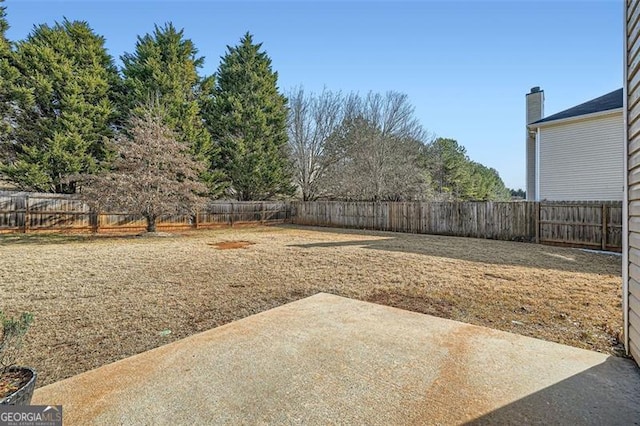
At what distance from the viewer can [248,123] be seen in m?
17.8

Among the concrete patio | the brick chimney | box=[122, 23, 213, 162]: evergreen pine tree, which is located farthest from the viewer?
box=[122, 23, 213, 162]: evergreen pine tree

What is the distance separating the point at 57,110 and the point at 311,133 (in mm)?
12821

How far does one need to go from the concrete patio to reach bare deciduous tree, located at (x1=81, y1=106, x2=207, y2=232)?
909 centimetres

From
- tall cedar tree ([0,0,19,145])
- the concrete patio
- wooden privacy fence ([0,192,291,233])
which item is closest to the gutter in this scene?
the concrete patio

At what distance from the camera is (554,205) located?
9.09m

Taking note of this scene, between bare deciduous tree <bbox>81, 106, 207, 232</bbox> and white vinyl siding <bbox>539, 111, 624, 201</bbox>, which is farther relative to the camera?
bare deciduous tree <bbox>81, 106, 207, 232</bbox>

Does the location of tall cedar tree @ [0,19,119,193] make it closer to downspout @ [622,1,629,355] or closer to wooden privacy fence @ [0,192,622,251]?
wooden privacy fence @ [0,192,622,251]

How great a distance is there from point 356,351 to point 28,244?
10.4m

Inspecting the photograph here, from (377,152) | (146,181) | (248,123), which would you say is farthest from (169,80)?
(377,152)

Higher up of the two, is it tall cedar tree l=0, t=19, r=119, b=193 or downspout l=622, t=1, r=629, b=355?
tall cedar tree l=0, t=19, r=119, b=193

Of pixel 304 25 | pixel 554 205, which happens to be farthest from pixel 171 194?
pixel 554 205

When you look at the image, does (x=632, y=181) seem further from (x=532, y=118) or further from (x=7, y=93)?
(x=7, y=93)

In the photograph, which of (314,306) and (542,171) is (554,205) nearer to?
(542,171)

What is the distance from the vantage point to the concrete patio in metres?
1.59
